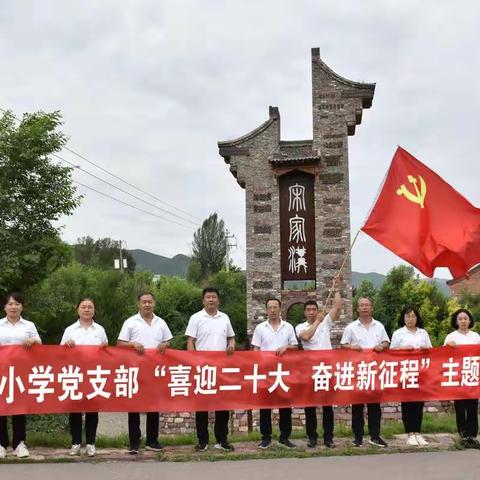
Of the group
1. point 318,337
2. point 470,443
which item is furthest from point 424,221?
point 470,443

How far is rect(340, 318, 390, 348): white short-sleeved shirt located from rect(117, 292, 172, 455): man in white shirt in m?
1.87

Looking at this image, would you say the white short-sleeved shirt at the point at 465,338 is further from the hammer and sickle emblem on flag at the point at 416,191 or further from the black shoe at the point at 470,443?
the hammer and sickle emblem on flag at the point at 416,191

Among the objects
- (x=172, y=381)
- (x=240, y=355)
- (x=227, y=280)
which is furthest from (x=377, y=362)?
(x=227, y=280)

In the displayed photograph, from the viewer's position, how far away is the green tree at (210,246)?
5556 centimetres

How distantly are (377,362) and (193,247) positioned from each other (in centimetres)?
5130

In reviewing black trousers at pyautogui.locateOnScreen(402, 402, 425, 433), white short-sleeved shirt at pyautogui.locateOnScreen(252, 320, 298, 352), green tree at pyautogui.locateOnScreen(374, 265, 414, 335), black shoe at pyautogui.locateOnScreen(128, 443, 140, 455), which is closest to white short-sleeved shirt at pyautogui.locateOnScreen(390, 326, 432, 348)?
black trousers at pyautogui.locateOnScreen(402, 402, 425, 433)

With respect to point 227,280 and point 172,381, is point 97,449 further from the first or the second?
point 227,280

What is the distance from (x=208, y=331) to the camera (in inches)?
244

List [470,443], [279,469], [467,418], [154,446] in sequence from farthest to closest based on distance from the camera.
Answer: [467,418] → [470,443] → [154,446] → [279,469]

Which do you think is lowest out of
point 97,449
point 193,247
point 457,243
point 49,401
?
point 97,449

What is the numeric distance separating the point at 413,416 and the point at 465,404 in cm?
59

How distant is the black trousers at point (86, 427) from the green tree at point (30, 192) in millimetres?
5455

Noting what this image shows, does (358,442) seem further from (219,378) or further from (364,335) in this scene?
(219,378)

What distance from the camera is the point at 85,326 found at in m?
6.08
